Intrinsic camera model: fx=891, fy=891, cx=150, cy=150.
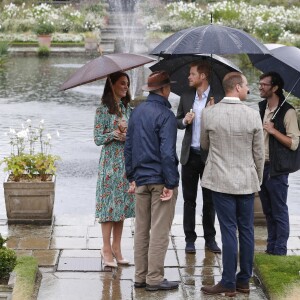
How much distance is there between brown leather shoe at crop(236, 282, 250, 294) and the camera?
274 inches

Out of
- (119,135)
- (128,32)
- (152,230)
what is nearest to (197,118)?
(119,135)

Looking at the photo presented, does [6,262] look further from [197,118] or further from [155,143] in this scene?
[197,118]

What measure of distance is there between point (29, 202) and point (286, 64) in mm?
2943

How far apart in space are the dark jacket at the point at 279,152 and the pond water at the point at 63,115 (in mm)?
2875

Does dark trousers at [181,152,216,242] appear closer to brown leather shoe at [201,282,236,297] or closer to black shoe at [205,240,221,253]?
black shoe at [205,240,221,253]

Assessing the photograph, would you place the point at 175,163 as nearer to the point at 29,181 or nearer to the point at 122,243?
the point at 122,243

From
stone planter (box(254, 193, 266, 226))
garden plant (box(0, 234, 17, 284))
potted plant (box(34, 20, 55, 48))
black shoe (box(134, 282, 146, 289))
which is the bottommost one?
potted plant (box(34, 20, 55, 48))

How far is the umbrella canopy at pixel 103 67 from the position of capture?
7113mm

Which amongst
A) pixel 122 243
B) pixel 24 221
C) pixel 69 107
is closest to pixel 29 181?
pixel 24 221

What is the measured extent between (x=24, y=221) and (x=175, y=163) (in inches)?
105

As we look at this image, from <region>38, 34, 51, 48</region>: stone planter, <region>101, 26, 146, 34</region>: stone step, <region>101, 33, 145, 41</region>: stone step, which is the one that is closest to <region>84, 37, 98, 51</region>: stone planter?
<region>38, 34, 51, 48</region>: stone planter

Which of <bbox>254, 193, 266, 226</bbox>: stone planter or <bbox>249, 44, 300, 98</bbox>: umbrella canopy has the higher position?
<bbox>249, 44, 300, 98</bbox>: umbrella canopy

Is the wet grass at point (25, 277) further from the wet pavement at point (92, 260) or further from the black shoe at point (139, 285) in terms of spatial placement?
the black shoe at point (139, 285)

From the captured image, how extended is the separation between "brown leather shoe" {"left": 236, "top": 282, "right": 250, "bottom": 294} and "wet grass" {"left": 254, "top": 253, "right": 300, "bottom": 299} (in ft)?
0.46
